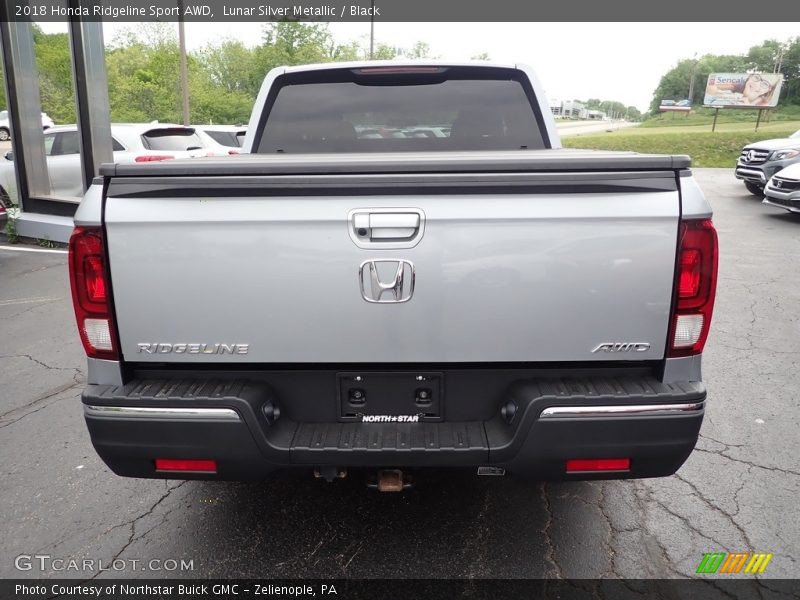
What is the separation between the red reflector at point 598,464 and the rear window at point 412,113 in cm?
224

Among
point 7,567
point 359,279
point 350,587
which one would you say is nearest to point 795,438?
point 350,587

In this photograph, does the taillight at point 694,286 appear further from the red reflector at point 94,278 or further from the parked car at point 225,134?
the parked car at point 225,134

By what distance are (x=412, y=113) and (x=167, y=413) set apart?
8.27 feet

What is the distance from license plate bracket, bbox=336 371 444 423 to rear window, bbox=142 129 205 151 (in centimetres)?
1070

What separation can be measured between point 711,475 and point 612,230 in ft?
6.52

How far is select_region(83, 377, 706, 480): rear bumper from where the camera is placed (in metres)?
2.15

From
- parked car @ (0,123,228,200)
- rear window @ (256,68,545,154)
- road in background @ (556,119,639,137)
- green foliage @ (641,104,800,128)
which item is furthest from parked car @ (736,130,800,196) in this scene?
green foliage @ (641,104,800,128)

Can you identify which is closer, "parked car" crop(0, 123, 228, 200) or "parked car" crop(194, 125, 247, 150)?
"parked car" crop(0, 123, 228, 200)

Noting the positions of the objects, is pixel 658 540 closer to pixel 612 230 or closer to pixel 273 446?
pixel 612 230

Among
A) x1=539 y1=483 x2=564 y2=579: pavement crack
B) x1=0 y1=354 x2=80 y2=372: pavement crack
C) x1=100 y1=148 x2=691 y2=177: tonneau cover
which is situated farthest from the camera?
x1=0 y1=354 x2=80 y2=372: pavement crack

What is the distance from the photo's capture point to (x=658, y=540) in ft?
9.20

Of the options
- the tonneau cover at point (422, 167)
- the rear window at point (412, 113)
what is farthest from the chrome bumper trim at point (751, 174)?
the tonneau cover at point (422, 167)

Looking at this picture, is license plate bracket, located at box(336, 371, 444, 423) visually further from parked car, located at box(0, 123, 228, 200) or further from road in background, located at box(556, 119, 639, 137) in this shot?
road in background, located at box(556, 119, 639, 137)

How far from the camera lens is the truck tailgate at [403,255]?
6.90ft
